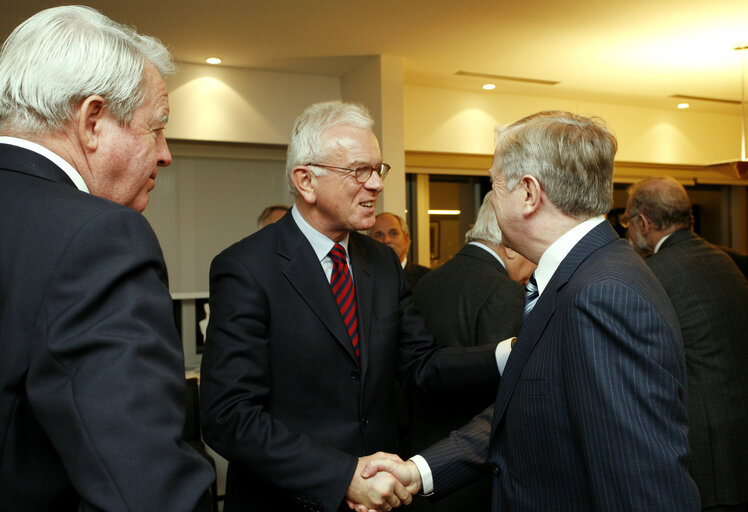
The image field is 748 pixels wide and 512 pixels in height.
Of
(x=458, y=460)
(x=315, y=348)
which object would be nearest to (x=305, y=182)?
(x=315, y=348)

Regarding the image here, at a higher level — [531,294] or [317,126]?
[317,126]

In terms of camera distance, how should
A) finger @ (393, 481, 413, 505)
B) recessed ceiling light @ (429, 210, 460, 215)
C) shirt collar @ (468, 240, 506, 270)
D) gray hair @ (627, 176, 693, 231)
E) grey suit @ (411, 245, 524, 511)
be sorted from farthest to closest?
recessed ceiling light @ (429, 210, 460, 215) → gray hair @ (627, 176, 693, 231) → shirt collar @ (468, 240, 506, 270) → grey suit @ (411, 245, 524, 511) → finger @ (393, 481, 413, 505)

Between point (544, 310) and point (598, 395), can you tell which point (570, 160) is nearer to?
point (544, 310)

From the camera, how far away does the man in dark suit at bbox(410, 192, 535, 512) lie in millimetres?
2127

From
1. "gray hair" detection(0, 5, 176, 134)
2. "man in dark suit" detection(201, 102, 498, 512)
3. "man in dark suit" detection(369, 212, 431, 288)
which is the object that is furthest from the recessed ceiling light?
"gray hair" detection(0, 5, 176, 134)

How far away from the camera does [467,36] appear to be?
466 centimetres

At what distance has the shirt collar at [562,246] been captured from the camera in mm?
1377

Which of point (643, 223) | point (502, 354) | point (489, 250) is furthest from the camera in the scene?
point (643, 223)

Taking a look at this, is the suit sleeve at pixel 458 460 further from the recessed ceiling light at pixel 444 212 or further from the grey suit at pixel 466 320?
the recessed ceiling light at pixel 444 212

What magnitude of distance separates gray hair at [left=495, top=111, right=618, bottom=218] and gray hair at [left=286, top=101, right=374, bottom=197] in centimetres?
58

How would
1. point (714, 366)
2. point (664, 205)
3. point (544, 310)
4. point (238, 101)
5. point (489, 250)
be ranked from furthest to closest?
point (238, 101) → point (664, 205) → point (714, 366) → point (489, 250) → point (544, 310)

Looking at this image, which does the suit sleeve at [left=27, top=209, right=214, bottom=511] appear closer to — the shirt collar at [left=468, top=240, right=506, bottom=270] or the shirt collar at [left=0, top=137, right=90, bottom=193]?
the shirt collar at [left=0, top=137, right=90, bottom=193]

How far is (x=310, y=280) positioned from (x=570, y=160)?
74 cm

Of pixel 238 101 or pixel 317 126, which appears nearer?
pixel 317 126
